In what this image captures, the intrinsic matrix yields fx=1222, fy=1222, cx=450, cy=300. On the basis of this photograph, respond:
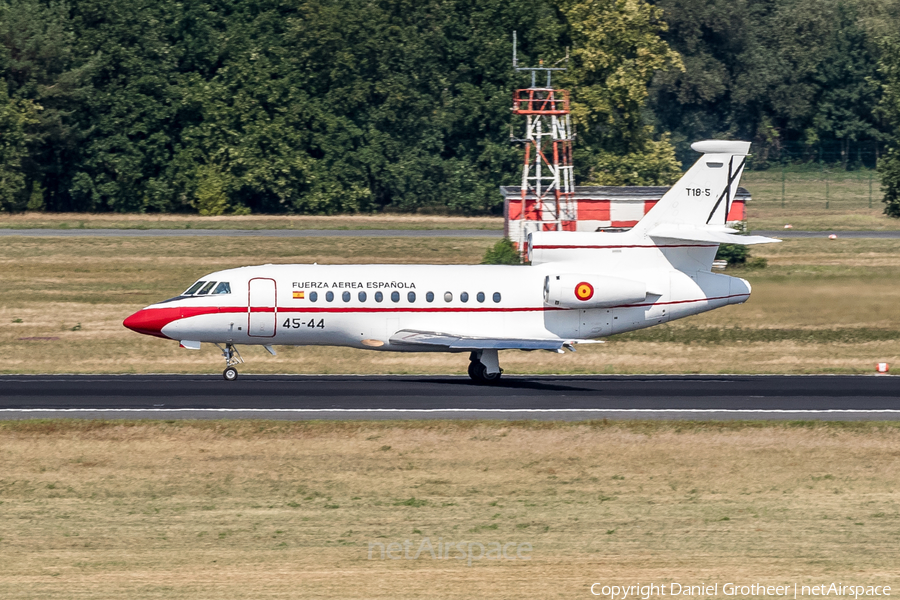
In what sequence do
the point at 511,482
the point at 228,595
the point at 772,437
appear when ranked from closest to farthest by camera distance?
the point at 228,595, the point at 511,482, the point at 772,437

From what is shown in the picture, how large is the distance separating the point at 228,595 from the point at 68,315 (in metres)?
35.7

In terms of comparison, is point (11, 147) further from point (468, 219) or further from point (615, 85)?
point (615, 85)

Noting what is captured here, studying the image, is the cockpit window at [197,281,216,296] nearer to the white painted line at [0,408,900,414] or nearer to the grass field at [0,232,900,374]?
the grass field at [0,232,900,374]

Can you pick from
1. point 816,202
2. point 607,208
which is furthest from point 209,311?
point 816,202

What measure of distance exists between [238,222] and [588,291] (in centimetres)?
5681

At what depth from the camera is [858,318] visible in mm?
42375

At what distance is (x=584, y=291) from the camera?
3531 centimetres

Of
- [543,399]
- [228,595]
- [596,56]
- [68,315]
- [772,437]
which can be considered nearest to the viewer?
[228,595]

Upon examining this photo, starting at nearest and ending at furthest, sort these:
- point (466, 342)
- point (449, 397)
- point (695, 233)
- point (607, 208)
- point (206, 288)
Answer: point (449, 397), point (466, 342), point (206, 288), point (695, 233), point (607, 208)

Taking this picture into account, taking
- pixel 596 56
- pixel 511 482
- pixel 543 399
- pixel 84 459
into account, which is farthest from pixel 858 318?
pixel 596 56

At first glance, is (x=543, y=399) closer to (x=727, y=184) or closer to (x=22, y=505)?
(x=727, y=184)

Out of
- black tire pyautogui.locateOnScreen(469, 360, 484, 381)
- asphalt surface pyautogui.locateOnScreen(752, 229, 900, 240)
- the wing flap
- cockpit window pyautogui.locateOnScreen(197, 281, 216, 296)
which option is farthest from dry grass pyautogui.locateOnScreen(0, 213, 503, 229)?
the wing flap

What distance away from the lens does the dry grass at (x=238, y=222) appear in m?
84.4

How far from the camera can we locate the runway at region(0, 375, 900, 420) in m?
30.6
